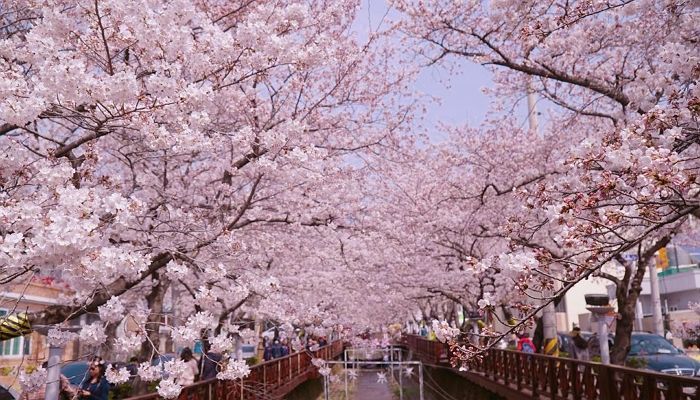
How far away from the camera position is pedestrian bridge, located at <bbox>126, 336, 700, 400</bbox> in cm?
790

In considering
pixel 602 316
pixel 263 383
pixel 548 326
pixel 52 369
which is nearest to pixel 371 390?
pixel 548 326

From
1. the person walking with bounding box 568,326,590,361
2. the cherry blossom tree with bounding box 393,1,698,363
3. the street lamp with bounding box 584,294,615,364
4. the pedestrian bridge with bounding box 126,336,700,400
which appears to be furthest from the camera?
the person walking with bounding box 568,326,590,361

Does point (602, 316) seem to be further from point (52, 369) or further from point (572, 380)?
point (52, 369)

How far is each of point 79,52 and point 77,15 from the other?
1781mm

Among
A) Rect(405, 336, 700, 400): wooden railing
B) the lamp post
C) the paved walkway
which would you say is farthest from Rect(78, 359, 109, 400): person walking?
the paved walkway

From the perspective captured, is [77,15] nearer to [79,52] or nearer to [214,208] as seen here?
[79,52]

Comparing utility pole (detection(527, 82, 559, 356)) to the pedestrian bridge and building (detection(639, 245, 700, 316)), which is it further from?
building (detection(639, 245, 700, 316))

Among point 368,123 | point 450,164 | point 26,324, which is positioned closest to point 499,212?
point 450,164

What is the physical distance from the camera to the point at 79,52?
5.94 metres

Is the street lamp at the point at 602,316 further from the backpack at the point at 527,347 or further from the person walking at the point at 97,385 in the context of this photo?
the person walking at the point at 97,385

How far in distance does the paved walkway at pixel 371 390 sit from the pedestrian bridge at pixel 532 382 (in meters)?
5.65

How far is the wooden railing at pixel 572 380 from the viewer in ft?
24.6

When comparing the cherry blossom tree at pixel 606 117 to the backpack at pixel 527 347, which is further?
the backpack at pixel 527 347

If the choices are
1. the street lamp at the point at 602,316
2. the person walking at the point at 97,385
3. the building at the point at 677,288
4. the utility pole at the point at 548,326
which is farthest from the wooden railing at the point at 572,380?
the building at the point at 677,288
